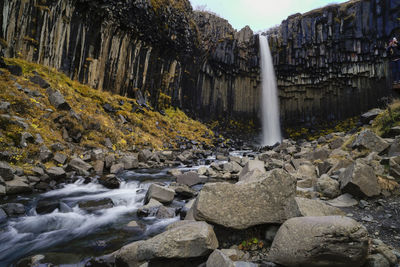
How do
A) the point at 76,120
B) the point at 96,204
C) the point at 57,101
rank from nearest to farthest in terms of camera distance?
the point at 96,204
the point at 76,120
the point at 57,101

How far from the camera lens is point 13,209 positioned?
5086 millimetres

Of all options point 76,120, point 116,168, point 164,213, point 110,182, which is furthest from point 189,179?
point 76,120

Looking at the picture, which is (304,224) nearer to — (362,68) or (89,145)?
(89,145)

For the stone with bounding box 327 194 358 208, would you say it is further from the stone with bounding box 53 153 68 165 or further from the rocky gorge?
the stone with bounding box 53 153 68 165

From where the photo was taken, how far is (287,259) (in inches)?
97.8

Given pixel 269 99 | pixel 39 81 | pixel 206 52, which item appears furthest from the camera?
pixel 269 99

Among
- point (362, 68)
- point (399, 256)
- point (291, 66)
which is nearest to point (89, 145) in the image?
point (399, 256)

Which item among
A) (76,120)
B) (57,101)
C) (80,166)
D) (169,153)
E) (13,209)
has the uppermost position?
(57,101)

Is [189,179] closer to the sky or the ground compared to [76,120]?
closer to the ground

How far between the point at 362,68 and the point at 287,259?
41.3 m

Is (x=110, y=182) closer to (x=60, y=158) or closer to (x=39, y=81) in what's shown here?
(x=60, y=158)

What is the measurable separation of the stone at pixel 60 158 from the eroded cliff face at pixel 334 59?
3715cm

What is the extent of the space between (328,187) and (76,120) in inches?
473

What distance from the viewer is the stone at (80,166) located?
8672 mm
